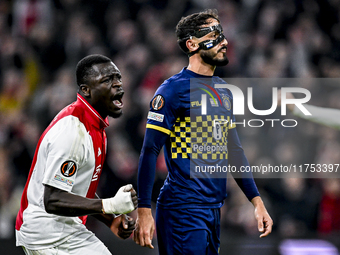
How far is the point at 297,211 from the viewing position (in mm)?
6195

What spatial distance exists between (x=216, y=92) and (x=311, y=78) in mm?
4369

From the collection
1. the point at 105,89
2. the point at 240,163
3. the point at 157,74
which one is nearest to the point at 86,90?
the point at 105,89

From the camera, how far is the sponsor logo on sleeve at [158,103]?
10.5 ft

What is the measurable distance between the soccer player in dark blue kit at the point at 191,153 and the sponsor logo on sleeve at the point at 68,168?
1.87 ft

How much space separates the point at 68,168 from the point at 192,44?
143cm

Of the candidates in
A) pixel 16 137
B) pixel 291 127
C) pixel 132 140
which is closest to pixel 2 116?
pixel 16 137

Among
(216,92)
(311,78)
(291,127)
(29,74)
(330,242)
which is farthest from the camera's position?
(29,74)

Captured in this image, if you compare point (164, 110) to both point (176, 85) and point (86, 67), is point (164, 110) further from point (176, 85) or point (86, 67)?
point (86, 67)

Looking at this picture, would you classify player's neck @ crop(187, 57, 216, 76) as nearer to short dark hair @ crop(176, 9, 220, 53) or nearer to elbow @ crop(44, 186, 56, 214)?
short dark hair @ crop(176, 9, 220, 53)

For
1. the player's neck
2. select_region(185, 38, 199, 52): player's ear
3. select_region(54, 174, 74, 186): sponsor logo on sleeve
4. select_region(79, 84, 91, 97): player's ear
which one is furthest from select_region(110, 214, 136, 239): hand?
select_region(185, 38, 199, 52): player's ear

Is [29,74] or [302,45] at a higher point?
[302,45]

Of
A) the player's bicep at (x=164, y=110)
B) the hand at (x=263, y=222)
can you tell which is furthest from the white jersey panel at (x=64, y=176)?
the hand at (x=263, y=222)

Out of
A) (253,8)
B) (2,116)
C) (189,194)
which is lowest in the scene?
(189,194)

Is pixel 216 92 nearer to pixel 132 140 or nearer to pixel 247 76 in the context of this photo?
pixel 132 140
